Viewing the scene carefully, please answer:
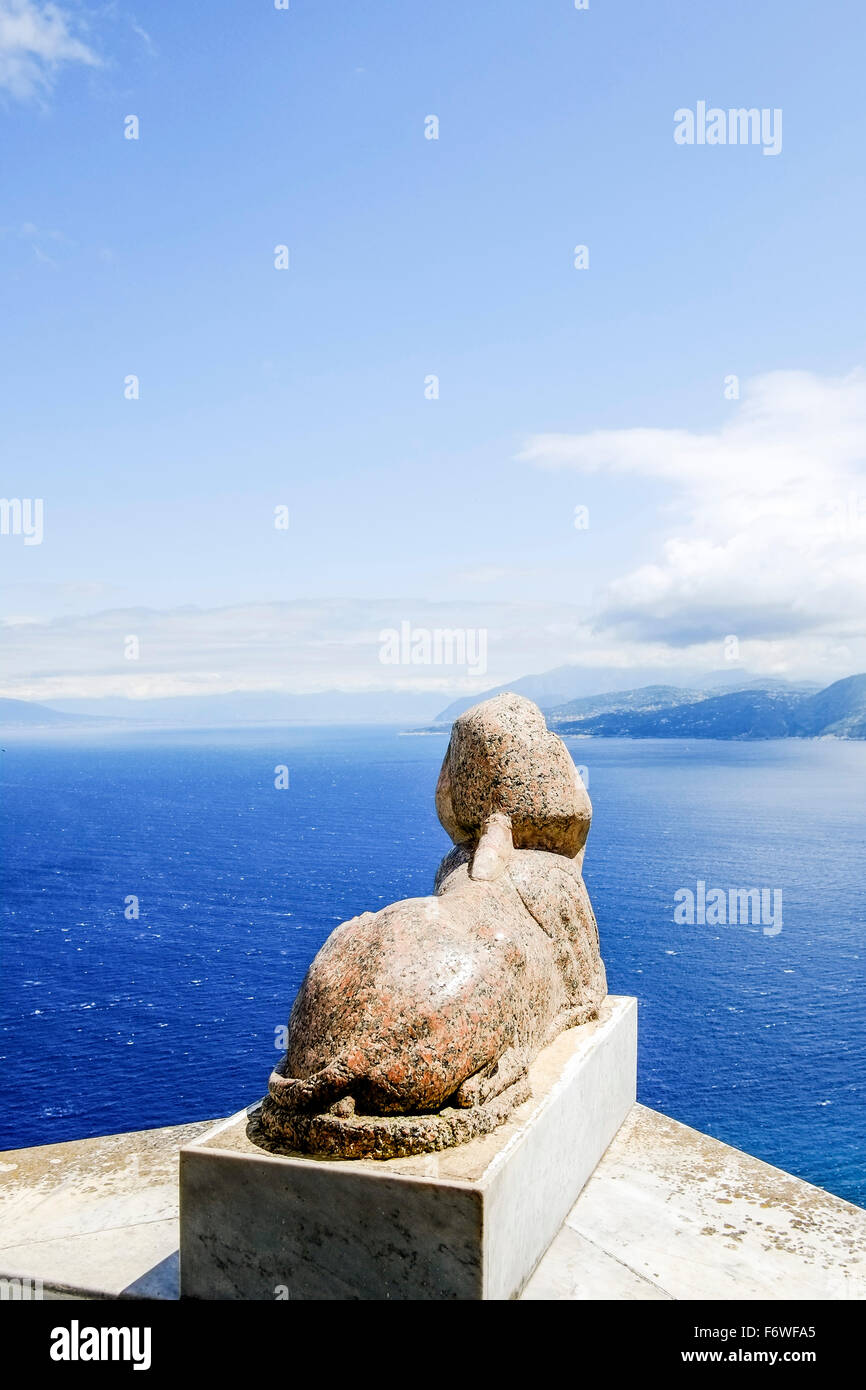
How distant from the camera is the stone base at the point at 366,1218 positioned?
27.6 ft

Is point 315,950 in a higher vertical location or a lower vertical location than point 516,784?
lower

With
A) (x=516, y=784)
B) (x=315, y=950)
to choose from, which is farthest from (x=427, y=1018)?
(x=315, y=950)

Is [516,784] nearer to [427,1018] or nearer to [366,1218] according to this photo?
[427,1018]

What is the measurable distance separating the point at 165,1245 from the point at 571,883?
632 centimetres

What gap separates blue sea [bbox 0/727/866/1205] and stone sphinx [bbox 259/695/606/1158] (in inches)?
895

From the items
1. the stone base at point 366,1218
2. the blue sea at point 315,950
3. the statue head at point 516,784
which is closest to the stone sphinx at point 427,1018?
the stone base at point 366,1218

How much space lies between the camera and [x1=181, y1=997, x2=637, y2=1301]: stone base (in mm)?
8414

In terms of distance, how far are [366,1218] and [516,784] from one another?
6.01 m

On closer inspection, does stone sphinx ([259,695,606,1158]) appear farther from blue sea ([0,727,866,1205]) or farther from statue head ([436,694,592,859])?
blue sea ([0,727,866,1205])

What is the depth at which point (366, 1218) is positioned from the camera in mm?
8609

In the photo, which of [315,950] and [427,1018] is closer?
[427,1018]

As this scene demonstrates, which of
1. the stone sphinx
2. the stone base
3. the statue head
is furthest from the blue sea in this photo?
the stone base

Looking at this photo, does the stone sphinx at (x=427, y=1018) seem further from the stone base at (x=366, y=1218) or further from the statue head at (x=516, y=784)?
the statue head at (x=516, y=784)

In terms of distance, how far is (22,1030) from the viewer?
3794 cm
